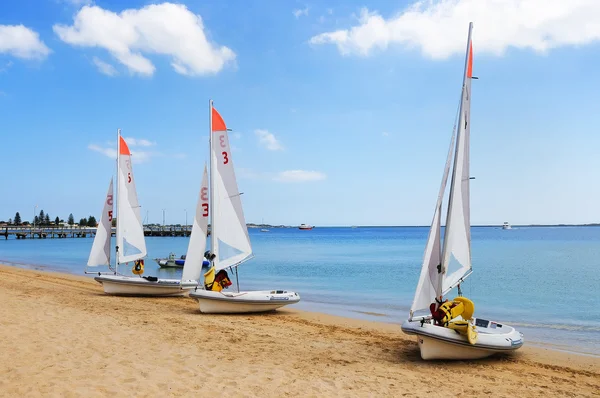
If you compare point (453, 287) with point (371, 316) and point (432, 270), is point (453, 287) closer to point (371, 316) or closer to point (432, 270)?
point (432, 270)

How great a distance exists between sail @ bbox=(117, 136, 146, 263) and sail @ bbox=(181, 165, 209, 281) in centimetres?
391

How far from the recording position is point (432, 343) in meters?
8.99

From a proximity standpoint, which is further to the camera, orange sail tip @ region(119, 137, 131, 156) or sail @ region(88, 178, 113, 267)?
orange sail tip @ region(119, 137, 131, 156)

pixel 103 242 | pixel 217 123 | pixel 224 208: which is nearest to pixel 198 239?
pixel 224 208

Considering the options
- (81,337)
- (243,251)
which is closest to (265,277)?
(243,251)

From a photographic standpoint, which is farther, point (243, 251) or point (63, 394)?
point (243, 251)

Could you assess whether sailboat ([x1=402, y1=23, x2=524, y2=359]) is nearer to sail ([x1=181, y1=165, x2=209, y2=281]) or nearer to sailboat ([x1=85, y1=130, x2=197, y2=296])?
sail ([x1=181, y1=165, x2=209, y2=281])

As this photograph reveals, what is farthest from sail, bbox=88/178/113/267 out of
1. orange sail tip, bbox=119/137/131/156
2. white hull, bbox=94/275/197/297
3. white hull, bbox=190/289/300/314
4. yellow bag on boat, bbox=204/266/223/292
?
white hull, bbox=190/289/300/314

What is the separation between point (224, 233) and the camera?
15.3 m

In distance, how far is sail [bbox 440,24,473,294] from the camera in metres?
9.59

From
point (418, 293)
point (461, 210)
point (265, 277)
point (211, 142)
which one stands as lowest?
point (265, 277)

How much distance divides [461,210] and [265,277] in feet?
71.0

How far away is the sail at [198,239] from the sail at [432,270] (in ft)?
26.8

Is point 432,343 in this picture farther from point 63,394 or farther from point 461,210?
point 63,394
